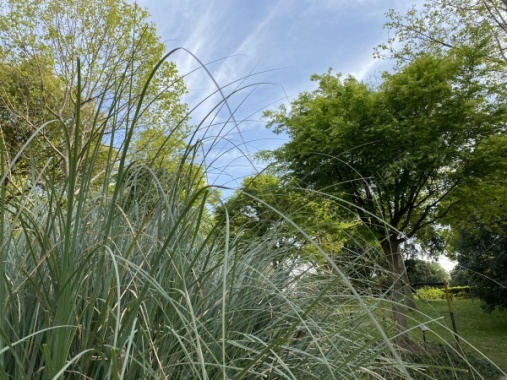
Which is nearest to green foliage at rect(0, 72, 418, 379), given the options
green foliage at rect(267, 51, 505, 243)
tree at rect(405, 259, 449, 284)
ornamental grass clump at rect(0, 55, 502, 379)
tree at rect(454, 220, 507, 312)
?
ornamental grass clump at rect(0, 55, 502, 379)

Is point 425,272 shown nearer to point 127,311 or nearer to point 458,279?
point 458,279

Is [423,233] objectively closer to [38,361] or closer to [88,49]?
[88,49]

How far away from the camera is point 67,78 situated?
35.0ft

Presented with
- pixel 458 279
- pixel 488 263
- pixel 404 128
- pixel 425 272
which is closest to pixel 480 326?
pixel 488 263

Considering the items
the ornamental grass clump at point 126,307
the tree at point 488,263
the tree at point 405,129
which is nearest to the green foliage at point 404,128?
the tree at point 405,129

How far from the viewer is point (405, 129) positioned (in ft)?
27.2

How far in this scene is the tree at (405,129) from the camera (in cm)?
843

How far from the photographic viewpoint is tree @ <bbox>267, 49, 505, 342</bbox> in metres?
8.43

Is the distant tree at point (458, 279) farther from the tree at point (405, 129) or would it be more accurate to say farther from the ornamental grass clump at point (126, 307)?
the ornamental grass clump at point (126, 307)

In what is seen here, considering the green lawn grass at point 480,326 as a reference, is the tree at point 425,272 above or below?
above

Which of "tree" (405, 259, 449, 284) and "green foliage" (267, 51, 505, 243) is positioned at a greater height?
"green foliage" (267, 51, 505, 243)

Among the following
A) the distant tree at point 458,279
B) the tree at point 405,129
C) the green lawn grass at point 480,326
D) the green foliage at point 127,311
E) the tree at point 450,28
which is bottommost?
the green lawn grass at point 480,326

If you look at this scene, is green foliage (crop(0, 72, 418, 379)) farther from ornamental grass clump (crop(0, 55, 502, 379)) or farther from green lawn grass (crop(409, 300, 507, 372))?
green lawn grass (crop(409, 300, 507, 372))

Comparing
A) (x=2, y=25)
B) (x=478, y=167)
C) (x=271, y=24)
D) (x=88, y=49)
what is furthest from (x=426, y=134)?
(x=2, y=25)
